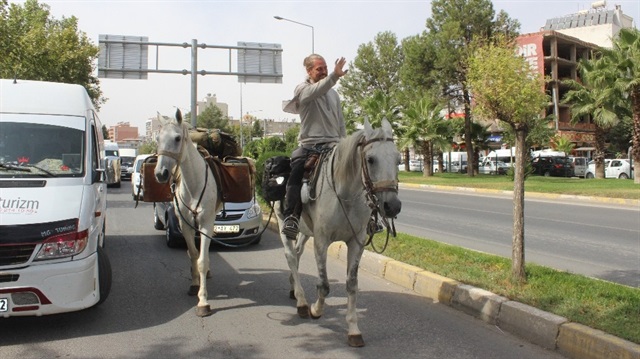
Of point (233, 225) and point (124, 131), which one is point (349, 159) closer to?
point (233, 225)

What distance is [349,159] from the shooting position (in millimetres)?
4809

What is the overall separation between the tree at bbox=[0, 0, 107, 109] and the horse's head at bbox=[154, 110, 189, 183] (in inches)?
248

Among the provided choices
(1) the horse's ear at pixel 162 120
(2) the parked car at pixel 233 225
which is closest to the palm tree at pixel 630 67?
(2) the parked car at pixel 233 225

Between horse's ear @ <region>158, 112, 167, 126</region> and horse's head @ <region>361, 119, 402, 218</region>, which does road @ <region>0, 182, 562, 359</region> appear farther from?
horse's ear @ <region>158, 112, 167, 126</region>

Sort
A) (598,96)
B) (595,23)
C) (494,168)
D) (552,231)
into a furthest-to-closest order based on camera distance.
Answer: (595,23), (494,168), (598,96), (552,231)

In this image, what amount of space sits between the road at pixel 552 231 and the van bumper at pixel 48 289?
6.86 m

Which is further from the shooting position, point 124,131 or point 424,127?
point 124,131

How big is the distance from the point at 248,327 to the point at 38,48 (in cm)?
1714

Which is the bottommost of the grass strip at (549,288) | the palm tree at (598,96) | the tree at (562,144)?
the grass strip at (549,288)

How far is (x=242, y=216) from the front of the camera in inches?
393

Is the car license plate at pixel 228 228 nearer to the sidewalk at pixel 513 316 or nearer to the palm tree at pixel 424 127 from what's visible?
the sidewalk at pixel 513 316

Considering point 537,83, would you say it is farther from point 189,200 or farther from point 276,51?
point 189,200

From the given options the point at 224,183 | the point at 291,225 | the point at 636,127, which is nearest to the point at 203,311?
the point at 291,225

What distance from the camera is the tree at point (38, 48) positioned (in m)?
15.9
